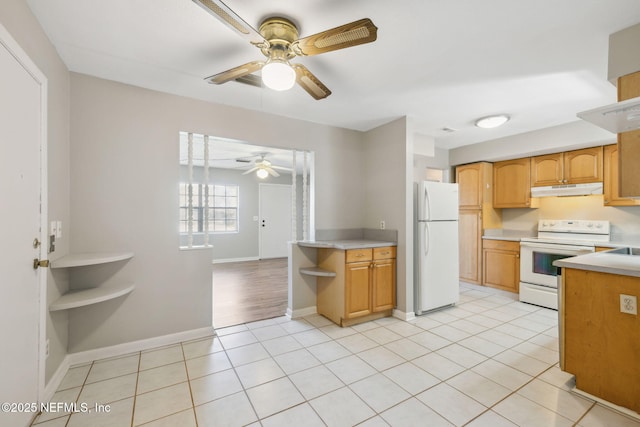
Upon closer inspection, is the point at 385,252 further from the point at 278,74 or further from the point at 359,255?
the point at 278,74

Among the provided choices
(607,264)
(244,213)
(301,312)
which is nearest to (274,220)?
(244,213)

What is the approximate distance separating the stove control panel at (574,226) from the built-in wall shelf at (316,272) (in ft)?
11.4

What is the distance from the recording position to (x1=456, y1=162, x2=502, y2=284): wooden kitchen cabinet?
14.8 feet

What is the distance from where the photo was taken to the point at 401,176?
3.34 meters

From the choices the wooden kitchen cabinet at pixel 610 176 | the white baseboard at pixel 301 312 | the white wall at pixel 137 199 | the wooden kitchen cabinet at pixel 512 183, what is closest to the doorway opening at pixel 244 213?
the white baseboard at pixel 301 312

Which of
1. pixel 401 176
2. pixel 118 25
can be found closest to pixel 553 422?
pixel 401 176

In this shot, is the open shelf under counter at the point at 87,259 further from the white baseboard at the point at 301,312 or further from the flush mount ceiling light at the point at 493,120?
the flush mount ceiling light at the point at 493,120

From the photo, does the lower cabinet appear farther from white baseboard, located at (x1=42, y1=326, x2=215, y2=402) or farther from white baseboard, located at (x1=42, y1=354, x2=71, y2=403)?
white baseboard, located at (x1=42, y1=354, x2=71, y2=403)

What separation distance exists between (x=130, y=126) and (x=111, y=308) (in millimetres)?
1650

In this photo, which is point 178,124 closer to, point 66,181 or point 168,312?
point 66,181

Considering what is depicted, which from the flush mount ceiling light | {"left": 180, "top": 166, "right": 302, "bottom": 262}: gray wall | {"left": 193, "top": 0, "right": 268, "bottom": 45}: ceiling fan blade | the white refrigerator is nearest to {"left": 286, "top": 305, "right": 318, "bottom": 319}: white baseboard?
the white refrigerator

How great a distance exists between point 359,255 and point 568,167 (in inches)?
128

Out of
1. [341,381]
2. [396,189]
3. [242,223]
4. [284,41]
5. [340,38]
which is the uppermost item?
[284,41]

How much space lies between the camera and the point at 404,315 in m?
3.27
